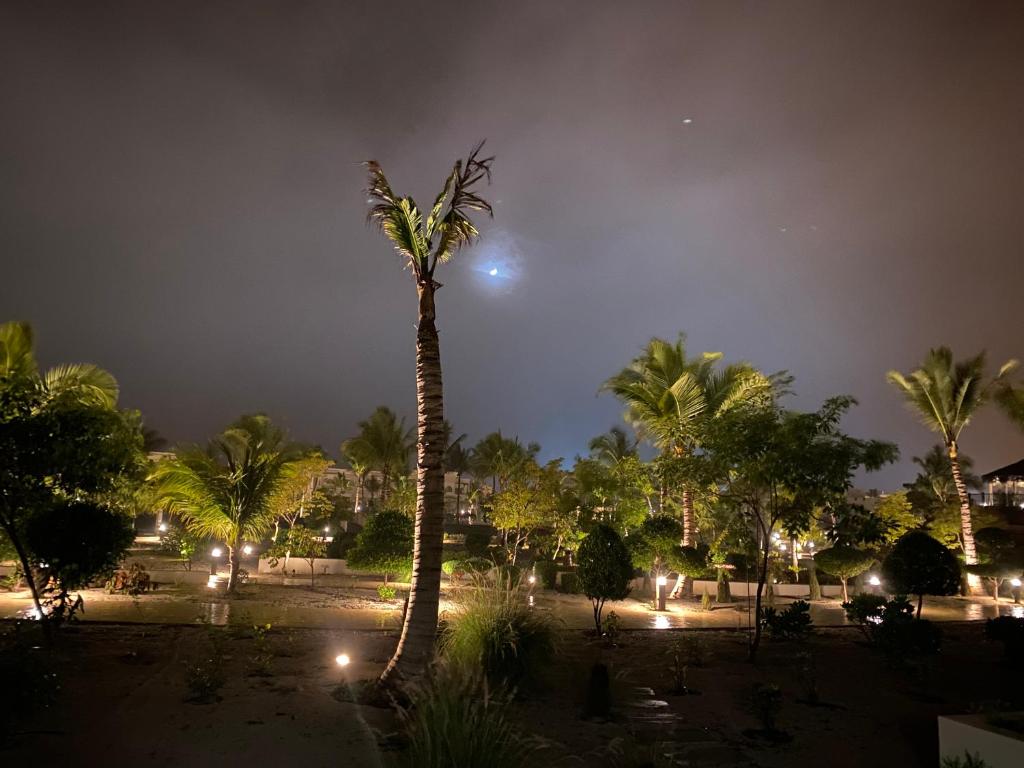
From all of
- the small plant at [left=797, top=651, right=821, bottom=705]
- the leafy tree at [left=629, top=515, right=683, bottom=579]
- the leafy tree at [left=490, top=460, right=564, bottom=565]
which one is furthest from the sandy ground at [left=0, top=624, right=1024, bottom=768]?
the leafy tree at [left=490, top=460, right=564, bottom=565]

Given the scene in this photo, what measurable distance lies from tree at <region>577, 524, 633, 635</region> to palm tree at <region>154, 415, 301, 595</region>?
32.7 feet

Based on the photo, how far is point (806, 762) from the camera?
655 cm

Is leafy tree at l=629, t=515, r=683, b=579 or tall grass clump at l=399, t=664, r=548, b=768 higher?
leafy tree at l=629, t=515, r=683, b=579

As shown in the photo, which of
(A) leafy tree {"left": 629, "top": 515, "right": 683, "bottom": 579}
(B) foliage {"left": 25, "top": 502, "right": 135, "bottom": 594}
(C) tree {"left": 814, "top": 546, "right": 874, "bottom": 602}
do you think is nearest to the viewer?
(B) foliage {"left": 25, "top": 502, "right": 135, "bottom": 594}

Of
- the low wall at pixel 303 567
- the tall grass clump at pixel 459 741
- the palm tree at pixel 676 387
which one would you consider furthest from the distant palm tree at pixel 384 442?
the tall grass clump at pixel 459 741

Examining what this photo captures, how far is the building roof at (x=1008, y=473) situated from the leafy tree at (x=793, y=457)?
36.1m

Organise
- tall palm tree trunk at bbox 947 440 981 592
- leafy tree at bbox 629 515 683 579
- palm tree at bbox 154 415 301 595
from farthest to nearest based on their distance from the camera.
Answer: tall palm tree trunk at bbox 947 440 981 592 < leafy tree at bbox 629 515 683 579 < palm tree at bbox 154 415 301 595

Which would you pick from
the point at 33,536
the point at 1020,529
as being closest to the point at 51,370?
the point at 33,536

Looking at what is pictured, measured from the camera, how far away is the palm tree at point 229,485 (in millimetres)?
17703

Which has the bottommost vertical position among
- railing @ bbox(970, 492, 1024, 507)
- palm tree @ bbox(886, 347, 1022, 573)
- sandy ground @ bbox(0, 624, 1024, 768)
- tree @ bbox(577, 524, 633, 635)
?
sandy ground @ bbox(0, 624, 1024, 768)

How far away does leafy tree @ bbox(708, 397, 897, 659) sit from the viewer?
10883 mm

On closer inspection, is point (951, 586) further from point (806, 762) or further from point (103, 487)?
point (103, 487)

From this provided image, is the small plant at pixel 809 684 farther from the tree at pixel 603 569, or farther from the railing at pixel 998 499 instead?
the railing at pixel 998 499

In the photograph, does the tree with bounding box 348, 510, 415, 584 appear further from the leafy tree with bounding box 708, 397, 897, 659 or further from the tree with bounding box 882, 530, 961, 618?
the tree with bounding box 882, 530, 961, 618
